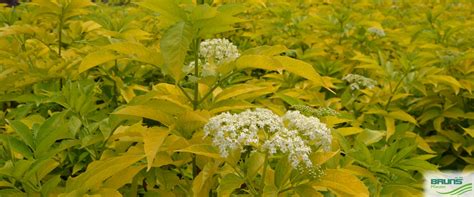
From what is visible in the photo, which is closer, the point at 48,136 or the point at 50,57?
the point at 48,136

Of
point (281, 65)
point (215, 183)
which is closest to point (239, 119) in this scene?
point (281, 65)

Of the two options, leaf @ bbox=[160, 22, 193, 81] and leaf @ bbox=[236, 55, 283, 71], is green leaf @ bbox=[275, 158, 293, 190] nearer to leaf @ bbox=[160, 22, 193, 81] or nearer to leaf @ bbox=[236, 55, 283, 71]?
leaf @ bbox=[236, 55, 283, 71]

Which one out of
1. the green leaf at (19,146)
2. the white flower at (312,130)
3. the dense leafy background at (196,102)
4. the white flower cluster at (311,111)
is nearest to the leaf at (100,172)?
the dense leafy background at (196,102)

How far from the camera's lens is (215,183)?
182 cm

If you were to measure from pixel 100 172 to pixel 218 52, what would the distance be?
626 mm

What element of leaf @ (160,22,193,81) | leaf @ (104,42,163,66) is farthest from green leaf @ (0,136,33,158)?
leaf @ (160,22,193,81)

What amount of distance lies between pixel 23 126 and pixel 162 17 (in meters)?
0.72

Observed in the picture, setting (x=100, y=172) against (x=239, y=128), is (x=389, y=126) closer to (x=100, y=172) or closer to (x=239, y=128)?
(x=239, y=128)

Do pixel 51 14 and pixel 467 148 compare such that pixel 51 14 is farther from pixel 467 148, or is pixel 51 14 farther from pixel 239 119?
pixel 467 148

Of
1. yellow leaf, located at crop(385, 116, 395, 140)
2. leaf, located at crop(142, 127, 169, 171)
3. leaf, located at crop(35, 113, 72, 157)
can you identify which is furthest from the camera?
yellow leaf, located at crop(385, 116, 395, 140)

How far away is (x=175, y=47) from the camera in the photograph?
155 cm

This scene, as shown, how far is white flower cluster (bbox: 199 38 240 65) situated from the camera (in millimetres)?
1812

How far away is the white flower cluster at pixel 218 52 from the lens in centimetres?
181

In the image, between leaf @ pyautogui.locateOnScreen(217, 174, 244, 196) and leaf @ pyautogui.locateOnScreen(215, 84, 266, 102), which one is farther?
leaf @ pyautogui.locateOnScreen(215, 84, 266, 102)
